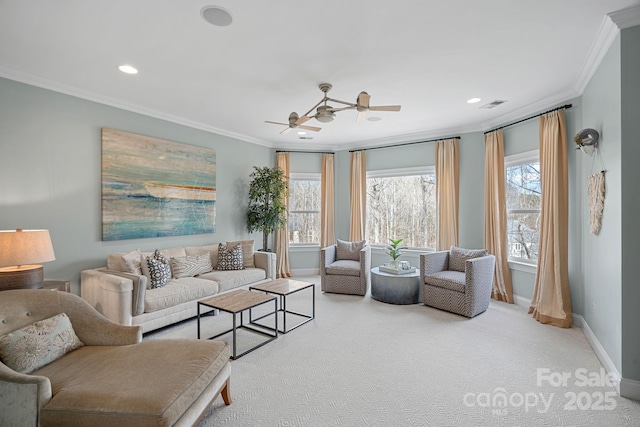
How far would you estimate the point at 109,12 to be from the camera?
217cm

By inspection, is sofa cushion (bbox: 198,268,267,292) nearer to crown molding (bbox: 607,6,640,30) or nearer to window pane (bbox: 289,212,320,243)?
window pane (bbox: 289,212,320,243)

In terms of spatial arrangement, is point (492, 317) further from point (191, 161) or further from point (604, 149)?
point (191, 161)

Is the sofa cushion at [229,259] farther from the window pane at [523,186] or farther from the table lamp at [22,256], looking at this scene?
the window pane at [523,186]

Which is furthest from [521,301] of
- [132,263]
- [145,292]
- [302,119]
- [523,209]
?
[132,263]

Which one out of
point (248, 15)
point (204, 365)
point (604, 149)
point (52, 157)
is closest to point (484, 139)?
point (604, 149)

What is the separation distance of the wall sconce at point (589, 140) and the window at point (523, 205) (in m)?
1.30

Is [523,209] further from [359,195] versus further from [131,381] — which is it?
[131,381]

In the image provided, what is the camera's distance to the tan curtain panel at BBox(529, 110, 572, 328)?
11.9 ft

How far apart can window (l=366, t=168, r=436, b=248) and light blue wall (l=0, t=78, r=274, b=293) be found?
4.03 meters

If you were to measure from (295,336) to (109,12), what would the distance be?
327 centimetres

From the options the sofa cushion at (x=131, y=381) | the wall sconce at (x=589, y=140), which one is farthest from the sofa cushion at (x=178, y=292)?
the wall sconce at (x=589, y=140)

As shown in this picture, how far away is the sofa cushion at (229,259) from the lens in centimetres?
463

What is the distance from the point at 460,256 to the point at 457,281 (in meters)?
0.68

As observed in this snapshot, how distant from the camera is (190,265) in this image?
4230 millimetres
